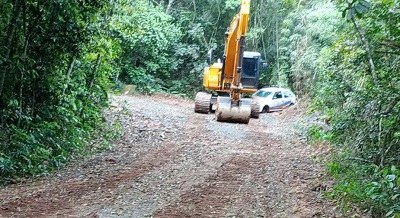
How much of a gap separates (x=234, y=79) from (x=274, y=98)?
8.74 meters

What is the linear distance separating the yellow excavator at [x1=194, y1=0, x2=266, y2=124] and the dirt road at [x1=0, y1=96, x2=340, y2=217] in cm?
255

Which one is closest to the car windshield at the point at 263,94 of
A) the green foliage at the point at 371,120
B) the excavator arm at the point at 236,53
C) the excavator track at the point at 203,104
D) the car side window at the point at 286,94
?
the car side window at the point at 286,94

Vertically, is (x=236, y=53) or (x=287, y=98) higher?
(x=236, y=53)

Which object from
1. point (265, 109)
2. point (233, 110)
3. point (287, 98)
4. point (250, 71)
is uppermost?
point (250, 71)

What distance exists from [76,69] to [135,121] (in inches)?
150

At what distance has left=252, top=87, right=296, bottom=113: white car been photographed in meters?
23.7

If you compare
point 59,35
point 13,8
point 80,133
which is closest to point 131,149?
point 80,133

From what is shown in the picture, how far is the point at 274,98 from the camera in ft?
79.3

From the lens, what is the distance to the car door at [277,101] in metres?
24.1

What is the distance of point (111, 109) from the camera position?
51.1 feet

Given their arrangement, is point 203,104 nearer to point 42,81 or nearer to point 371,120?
point 42,81

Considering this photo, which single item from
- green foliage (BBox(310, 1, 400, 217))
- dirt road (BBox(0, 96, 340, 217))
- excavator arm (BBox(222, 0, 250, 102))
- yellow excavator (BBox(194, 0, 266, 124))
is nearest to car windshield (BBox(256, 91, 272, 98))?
yellow excavator (BBox(194, 0, 266, 124))

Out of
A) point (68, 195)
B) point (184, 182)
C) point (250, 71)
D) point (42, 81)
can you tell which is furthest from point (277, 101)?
point (68, 195)

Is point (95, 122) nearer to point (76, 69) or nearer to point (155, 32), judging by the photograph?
point (76, 69)
